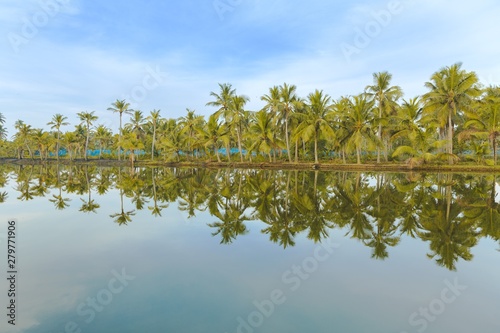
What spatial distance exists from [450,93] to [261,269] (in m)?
32.4

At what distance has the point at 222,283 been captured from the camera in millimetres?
5961

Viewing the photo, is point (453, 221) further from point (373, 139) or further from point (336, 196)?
point (373, 139)

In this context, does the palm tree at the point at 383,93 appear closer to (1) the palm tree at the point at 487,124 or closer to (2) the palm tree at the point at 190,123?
(1) the palm tree at the point at 487,124

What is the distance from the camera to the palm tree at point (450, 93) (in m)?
30.9

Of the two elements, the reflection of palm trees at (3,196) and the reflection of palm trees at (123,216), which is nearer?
the reflection of palm trees at (123,216)

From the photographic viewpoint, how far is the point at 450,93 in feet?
102

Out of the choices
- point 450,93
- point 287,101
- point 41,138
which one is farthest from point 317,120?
point 41,138

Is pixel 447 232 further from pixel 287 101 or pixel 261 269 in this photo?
pixel 287 101

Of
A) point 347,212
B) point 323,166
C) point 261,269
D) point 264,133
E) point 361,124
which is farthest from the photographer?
point 264,133

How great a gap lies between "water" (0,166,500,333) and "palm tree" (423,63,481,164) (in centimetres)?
2160

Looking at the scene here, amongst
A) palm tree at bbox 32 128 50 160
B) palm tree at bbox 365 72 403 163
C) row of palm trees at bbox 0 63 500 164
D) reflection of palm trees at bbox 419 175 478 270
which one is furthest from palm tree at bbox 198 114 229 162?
palm tree at bbox 32 128 50 160

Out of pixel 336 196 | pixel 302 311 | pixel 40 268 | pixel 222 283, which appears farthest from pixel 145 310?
pixel 336 196

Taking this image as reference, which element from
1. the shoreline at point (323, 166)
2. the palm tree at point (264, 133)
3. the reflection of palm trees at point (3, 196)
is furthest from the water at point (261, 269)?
the palm tree at point (264, 133)

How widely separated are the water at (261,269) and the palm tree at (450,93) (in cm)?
2160
